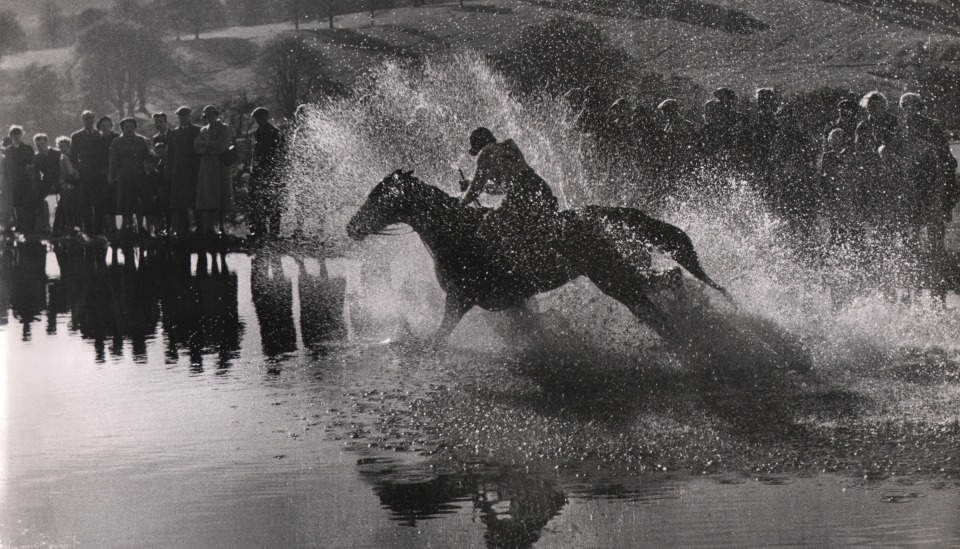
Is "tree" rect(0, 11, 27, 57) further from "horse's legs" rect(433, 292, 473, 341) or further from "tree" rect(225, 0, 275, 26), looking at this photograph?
"horse's legs" rect(433, 292, 473, 341)

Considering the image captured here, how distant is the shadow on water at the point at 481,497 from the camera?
5883 mm

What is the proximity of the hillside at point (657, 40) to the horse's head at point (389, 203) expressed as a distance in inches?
2176

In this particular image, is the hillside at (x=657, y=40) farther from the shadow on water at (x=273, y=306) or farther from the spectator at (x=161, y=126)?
the shadow on water at (x=273, y=306)

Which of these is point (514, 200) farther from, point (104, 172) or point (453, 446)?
point (104, 172)

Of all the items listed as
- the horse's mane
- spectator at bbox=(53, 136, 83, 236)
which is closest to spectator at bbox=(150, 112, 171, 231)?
spectator at bbox=(53, 136, 83, 236)

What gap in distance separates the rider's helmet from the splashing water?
1.36 metres

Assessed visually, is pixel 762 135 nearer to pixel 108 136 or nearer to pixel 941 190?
pixel 941 190

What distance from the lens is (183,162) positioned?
70.4ft

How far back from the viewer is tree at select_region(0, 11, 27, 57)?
98.1 m

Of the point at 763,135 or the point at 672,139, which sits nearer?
the point at 763,135

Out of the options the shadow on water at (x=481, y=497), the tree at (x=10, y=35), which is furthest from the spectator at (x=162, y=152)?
the tree at (x=10, y=35)

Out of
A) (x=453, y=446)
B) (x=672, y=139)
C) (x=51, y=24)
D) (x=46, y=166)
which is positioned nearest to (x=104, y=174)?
(x=46, y=166)

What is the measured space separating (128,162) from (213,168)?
2446 mm

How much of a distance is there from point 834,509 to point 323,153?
1668 centimetres
